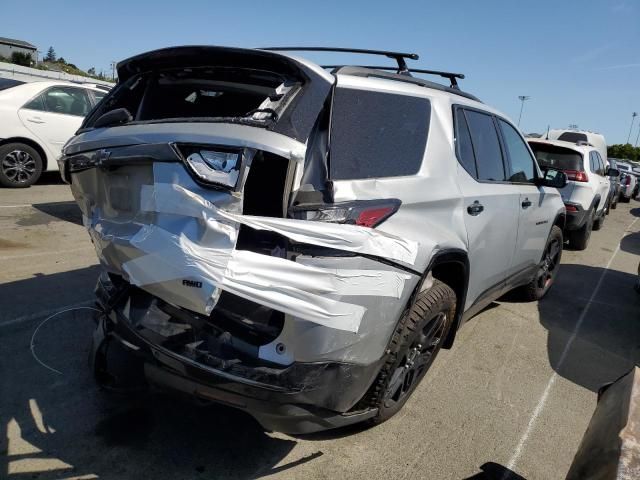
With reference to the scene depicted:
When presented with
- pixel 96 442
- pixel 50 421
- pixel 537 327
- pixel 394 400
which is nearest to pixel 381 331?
pixel 394 400

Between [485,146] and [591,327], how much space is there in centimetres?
250

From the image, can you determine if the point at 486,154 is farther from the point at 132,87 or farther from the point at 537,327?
the point at 132,87

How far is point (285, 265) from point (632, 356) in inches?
151

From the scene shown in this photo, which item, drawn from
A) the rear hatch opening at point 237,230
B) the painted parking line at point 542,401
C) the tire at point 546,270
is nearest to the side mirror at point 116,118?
the rear hatch opening at point 237,230

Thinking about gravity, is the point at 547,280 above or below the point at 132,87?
below

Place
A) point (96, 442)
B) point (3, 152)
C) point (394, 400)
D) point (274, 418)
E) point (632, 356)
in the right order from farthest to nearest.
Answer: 1. point (3, 152)
2. point (632, 356)
3. point (394, 400)
4. point (96, 442)
5. point (274, 418)

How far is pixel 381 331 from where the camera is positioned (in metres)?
2.30

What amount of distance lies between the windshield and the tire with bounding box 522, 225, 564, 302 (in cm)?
298

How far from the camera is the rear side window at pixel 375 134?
2320mm

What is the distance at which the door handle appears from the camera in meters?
3.10

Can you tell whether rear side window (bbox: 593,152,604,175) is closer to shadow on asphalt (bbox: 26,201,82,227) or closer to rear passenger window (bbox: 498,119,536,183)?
rear passenger window (bbox: 498,119,536,183)

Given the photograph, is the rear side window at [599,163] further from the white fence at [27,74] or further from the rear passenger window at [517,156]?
the white fence at [27,74]

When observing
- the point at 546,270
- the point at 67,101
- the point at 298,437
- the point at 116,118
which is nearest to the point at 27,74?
the point at 67,101

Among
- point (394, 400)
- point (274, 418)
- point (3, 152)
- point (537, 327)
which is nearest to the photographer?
point (274, 418)
